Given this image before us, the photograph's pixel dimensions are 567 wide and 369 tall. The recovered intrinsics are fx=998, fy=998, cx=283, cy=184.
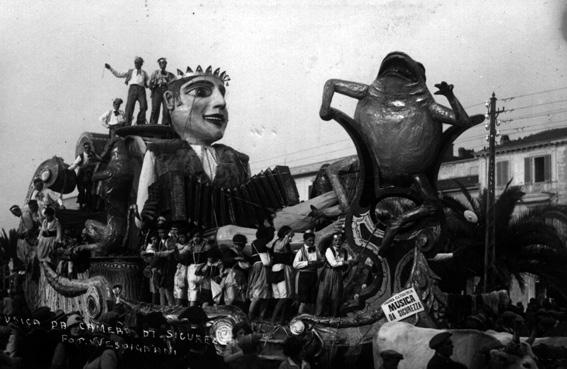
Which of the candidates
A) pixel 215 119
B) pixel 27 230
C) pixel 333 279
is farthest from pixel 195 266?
pixel 27 230

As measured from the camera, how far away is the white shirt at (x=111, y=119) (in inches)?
780

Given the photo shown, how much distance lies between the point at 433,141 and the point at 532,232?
3.94m

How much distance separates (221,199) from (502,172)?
15.6ft

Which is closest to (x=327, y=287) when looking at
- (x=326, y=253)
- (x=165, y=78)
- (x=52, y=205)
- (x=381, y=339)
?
(x=326, y=253)

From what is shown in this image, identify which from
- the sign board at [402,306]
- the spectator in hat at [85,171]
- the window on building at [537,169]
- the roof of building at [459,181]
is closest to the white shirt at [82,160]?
the spectator in hat at [85,171]

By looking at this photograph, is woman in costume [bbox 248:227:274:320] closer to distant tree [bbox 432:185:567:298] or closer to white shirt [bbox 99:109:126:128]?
distant tree [bbox 432:185:567:298]

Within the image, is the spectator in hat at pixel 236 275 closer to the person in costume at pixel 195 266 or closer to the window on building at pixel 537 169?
the person in costume at pixel 195 266

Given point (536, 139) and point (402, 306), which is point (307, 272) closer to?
point (402, 306)

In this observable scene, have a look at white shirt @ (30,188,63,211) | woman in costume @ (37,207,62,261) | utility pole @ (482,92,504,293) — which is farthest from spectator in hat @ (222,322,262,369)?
white shirt @ (30,188,63,211)

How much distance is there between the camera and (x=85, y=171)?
65.6 feet

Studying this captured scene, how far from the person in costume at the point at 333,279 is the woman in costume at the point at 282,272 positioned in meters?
0.75

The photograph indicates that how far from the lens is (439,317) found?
12.3 meters

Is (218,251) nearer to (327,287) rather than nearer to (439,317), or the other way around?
(327,287)

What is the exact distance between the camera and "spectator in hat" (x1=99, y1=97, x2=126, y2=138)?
19766mm
